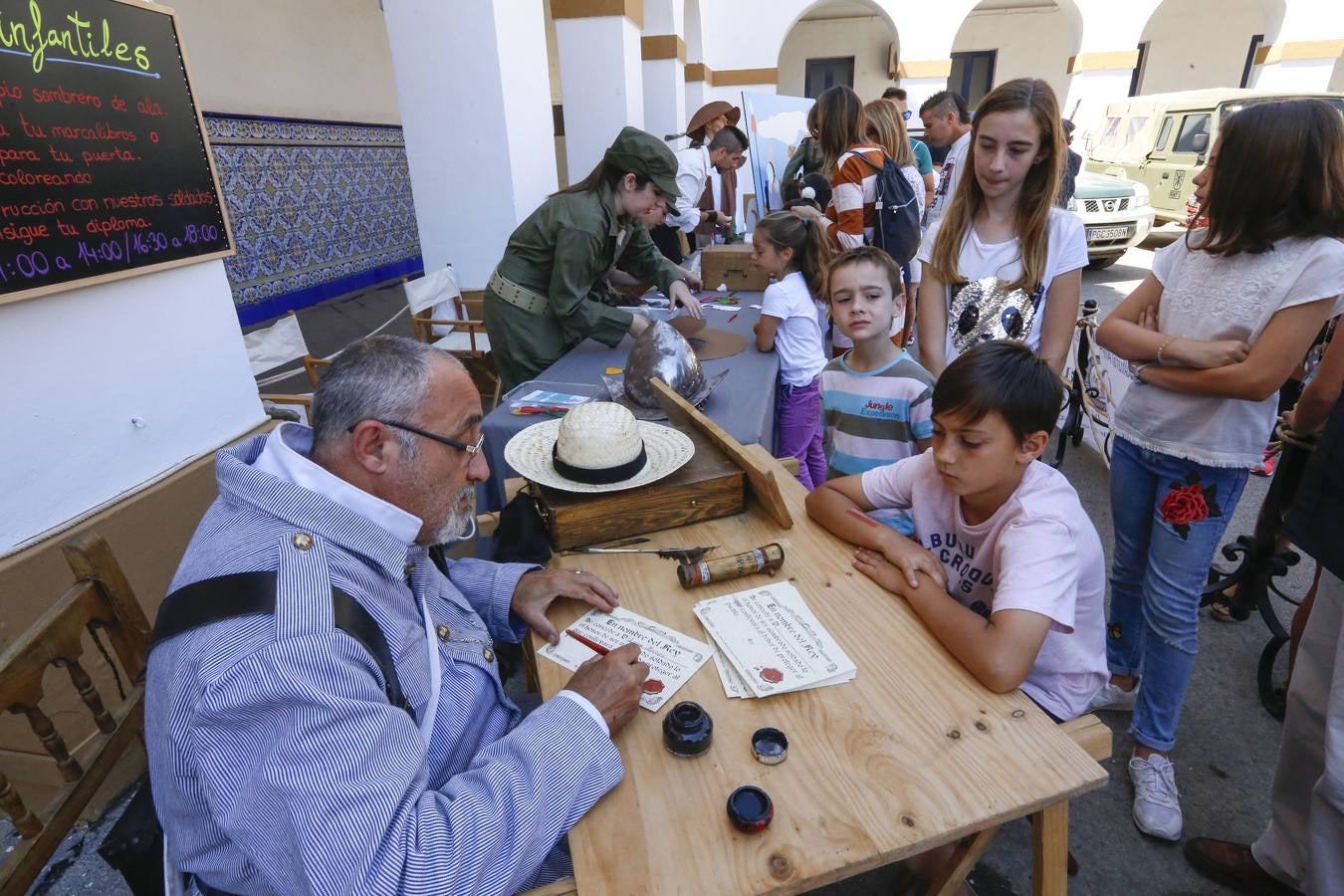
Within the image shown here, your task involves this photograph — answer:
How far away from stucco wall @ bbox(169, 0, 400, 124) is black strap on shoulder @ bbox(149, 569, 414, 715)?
6.07 meters

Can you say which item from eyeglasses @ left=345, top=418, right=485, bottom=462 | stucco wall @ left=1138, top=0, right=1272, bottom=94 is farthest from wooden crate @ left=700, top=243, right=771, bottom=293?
stucco wall @ left=1138, top=0, right=1272, bottom=94

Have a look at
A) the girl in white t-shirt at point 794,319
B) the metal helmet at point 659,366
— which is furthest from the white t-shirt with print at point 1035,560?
the girl in white t-shirt at point 794,319

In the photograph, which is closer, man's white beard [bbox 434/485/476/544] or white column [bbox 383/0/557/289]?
man's white beard [bbox 434/485/476/544]

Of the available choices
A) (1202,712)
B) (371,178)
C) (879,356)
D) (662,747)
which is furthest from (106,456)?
(371,178)

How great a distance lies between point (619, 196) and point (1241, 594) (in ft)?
9.72

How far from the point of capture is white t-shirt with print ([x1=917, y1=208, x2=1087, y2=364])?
2100mm

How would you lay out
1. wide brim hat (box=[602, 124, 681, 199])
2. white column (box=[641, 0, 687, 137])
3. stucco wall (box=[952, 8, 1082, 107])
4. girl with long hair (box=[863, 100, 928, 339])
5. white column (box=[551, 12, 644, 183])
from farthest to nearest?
stucco wall (box=[952, 8, 1082, 107]), white column (box=[641, 0, 687, 137]), white column (box=[551, 12, 644, 183]), girl with long hair (box=[863, 100, 928, 339]), wide brim hat (box=[602, 124, 681, 199])

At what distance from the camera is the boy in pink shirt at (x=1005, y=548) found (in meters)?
1.24

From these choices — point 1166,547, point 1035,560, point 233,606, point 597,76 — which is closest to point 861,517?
point 1035,560

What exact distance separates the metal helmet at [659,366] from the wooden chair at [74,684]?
148 cm

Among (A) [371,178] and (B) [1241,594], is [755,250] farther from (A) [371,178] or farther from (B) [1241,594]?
(A) [371,178]

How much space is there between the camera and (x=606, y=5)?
5602 mm

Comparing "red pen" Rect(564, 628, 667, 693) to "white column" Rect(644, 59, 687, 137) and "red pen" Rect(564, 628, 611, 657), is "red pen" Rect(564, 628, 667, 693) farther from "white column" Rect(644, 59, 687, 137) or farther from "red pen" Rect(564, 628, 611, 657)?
"white column" Rect(644, 59, 687, 137)

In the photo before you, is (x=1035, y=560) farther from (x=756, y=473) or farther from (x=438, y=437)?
(x=438, y=437)
